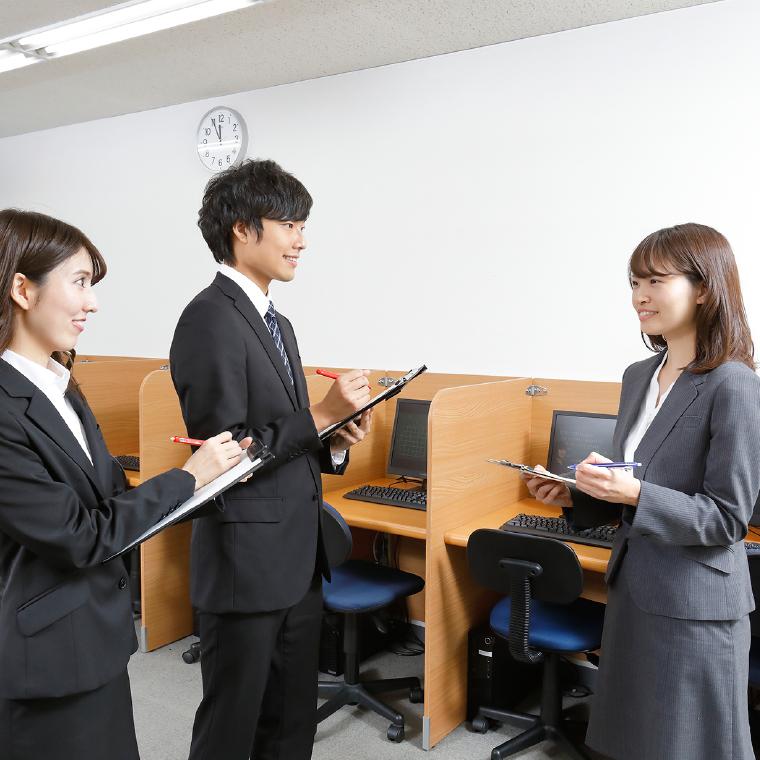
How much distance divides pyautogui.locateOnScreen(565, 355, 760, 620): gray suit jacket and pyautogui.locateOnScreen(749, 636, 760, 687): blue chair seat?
62 centimetres

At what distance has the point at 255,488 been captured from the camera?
5.39ft

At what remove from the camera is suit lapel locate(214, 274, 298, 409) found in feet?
5.51

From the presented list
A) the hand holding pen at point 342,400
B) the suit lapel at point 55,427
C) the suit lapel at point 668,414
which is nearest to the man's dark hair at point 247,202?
the hand holding pen at point 342,400

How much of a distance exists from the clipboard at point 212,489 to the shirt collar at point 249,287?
1.36 ft

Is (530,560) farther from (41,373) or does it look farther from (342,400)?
(41,373)

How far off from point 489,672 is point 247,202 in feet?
5.90

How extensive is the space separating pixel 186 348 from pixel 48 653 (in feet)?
2.25

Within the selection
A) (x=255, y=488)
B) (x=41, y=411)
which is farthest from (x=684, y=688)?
(x=41, y=411)

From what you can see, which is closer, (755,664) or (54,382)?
(54,382)

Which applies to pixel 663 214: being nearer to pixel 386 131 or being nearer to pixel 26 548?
pixel 386 131

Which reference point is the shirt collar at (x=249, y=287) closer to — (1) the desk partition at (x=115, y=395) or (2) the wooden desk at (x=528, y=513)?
(2) the wooden desk at (x=528, y=513)

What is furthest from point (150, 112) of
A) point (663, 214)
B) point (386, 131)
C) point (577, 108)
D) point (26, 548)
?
point (26, 548)

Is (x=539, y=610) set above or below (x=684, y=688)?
below

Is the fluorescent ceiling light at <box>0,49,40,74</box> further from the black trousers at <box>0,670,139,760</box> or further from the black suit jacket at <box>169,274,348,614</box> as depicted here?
the black trousers at <box>0,670,139,760</box>
